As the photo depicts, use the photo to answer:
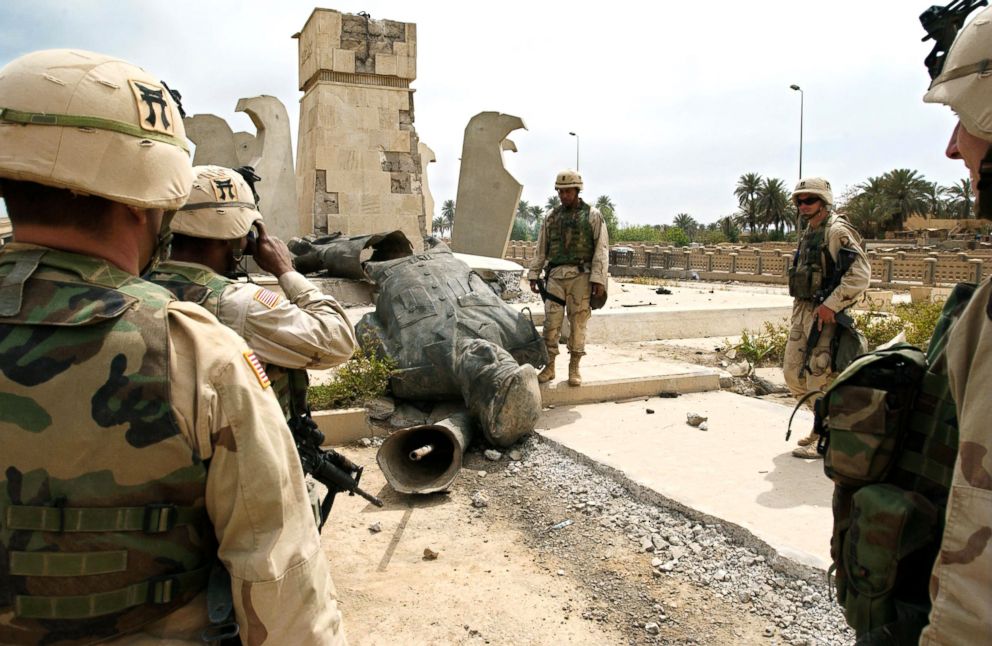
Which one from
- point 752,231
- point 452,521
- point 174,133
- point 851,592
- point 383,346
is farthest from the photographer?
point 752,231

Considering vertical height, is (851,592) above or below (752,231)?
below

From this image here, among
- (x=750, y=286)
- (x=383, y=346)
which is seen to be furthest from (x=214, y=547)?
(x=750, y=286)

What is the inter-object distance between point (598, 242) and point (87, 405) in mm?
4938

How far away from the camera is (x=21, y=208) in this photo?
1.08 m

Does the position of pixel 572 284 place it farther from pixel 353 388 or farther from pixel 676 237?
pixel 676 237

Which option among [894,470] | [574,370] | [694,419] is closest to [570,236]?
[574,370]

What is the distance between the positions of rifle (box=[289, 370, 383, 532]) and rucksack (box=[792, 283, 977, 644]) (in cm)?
155

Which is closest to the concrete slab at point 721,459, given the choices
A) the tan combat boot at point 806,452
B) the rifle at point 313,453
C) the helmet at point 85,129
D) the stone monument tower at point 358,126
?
the tan combat boot at point 806,452

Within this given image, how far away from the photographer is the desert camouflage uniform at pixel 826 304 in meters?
4.21

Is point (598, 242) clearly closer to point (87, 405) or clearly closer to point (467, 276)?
point (467, 276)

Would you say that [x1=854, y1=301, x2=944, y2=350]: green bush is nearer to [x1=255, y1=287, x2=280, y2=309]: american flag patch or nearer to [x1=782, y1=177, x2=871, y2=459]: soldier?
[x1=782, y1=177, x2=871, y2=459]: soldier

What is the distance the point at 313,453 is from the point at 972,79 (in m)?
2.15

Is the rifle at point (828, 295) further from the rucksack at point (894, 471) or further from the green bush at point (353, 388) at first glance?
the rucksack at point (894, 471)

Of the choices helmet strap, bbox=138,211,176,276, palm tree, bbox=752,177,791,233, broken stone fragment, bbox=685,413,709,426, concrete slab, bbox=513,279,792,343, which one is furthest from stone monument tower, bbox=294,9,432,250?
palm tree, bbox=752,177,791,233
